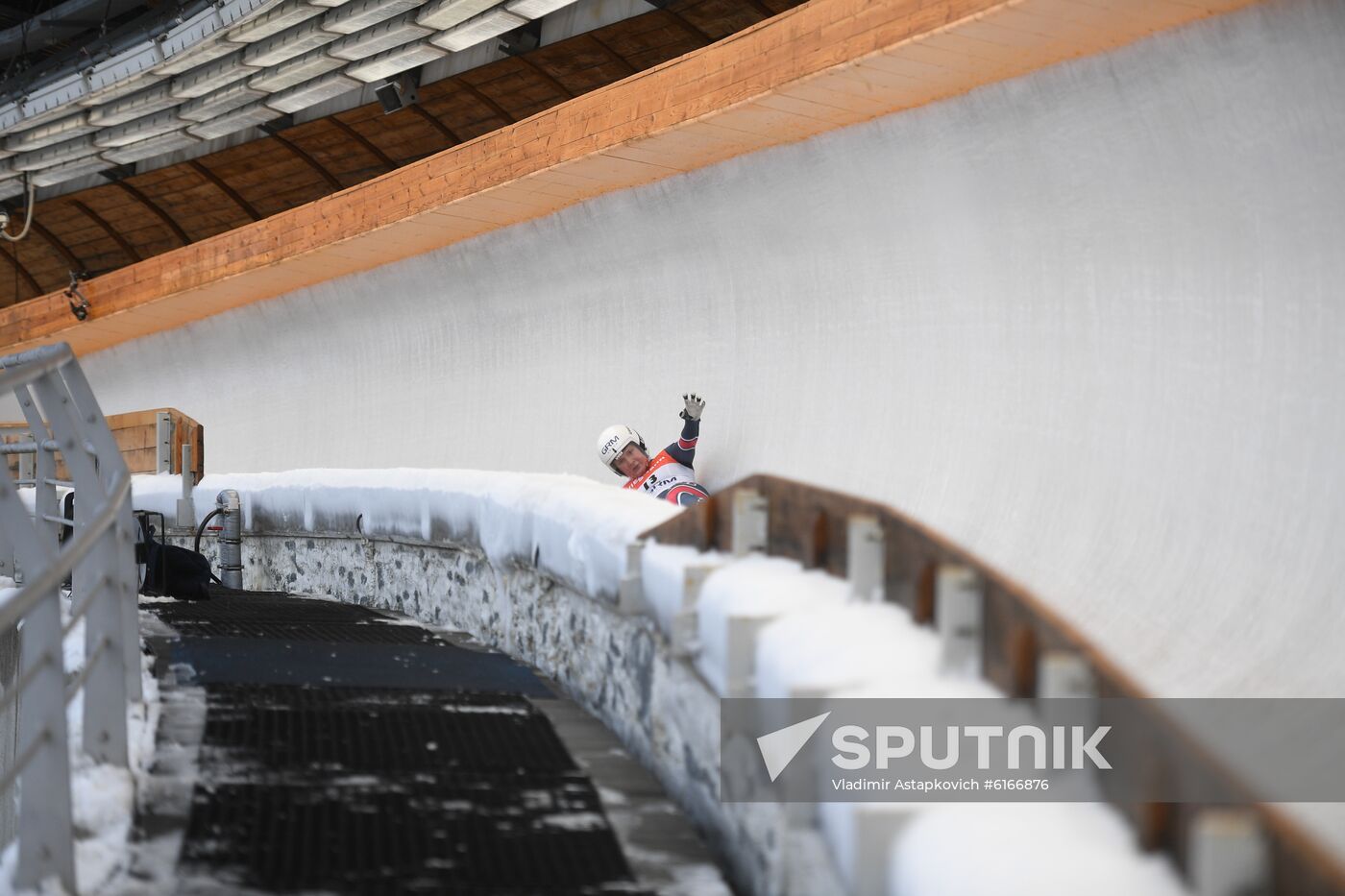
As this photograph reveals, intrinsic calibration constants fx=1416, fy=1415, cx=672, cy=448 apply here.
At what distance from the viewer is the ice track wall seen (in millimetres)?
3840

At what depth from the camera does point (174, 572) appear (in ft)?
22.3

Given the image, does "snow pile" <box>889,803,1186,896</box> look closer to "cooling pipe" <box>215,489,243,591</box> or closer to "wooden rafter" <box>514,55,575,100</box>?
"cooling pipe" <box>215,489,243,591</box>

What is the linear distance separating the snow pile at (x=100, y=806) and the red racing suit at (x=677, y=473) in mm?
3557

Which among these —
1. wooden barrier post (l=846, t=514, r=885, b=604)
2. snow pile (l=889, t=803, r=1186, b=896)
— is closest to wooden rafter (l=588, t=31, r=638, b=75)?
wooden barrier post (l=846, t=514, r=885, b=604)

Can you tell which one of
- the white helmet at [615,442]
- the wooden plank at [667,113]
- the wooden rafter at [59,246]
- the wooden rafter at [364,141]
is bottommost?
the white helmet at [615,442]

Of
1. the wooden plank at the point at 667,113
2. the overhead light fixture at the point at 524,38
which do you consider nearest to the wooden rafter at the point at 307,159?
the wooden plank at the point at 667,113

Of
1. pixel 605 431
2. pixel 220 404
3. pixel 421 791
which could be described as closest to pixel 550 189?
pixel 605 431

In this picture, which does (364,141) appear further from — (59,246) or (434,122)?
Result: (59,246)

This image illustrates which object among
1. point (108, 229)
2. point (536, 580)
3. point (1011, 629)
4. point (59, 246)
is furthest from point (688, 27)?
point (59, 246)

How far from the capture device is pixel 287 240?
10133 mm

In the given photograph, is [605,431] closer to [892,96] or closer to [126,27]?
[892,96]

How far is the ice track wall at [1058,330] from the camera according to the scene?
3840 millimetres

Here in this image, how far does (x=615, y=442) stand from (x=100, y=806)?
15.1 feet

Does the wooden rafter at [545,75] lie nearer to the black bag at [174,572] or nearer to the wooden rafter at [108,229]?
the black bag at [174,572]
